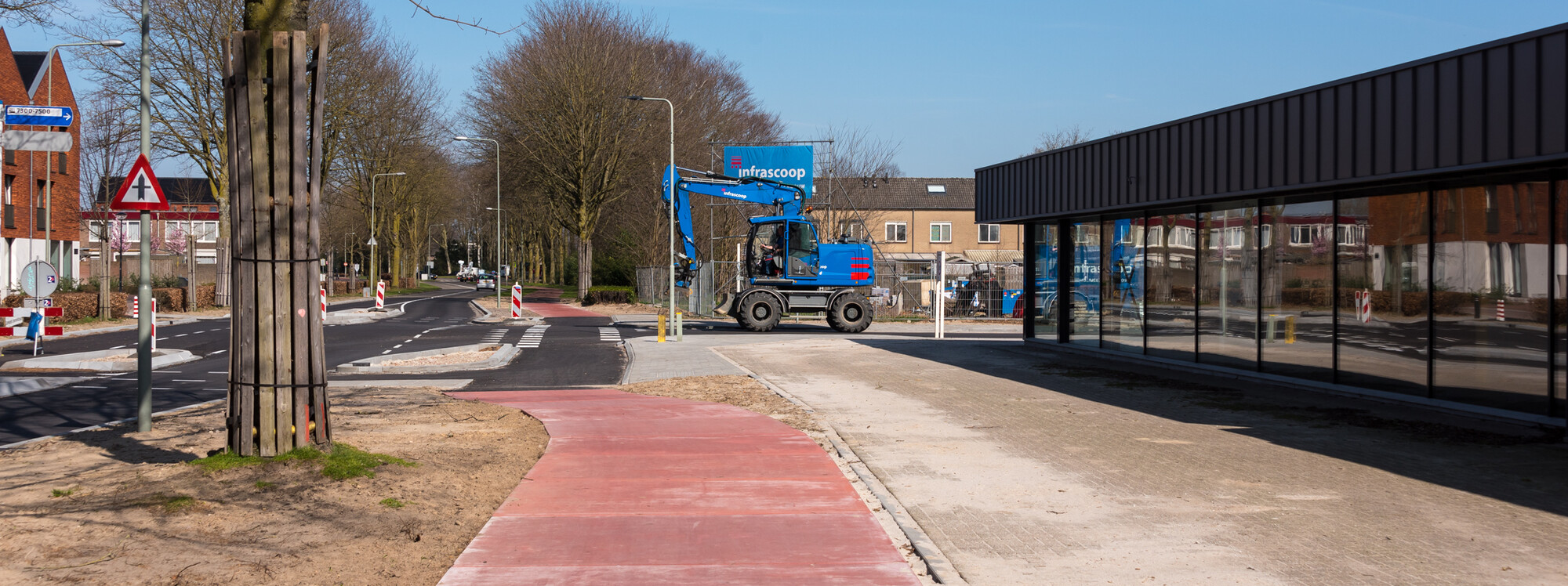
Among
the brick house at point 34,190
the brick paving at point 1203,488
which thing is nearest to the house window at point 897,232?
the brick house at point 34,190

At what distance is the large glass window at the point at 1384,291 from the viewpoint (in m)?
12.6

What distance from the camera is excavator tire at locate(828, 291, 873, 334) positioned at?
2923 cm

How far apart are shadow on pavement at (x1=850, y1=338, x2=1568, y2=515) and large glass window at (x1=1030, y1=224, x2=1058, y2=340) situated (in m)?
4.61

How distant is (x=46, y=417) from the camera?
11.6 meters

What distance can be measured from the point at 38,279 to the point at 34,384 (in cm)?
741

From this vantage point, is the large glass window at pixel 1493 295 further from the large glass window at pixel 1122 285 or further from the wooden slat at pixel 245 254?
the wooden slat at pixel 245 254

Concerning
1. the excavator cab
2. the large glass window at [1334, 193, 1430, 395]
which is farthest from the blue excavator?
the large glass window at [1334, 193, 1430, 395]

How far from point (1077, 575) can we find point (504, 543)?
311 centimetres

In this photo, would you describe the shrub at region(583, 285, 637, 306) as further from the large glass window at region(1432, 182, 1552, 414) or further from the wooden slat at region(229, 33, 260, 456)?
the wooden slat at region(229, 33, 260, 456)

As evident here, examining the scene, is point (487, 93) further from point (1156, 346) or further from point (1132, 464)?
point (1132, 464)

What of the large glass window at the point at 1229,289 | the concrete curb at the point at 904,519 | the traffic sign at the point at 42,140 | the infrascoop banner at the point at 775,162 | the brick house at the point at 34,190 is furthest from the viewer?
the brick house at the point at 34,190

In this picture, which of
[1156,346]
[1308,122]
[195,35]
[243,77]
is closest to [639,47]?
[195,35]

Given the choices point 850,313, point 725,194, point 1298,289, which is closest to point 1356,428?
point 1298,289

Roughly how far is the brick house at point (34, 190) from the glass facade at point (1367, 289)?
4008 cm
